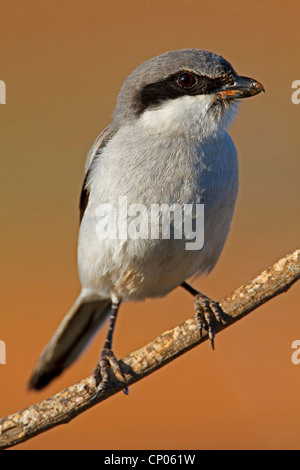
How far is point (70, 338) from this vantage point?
11.6ft

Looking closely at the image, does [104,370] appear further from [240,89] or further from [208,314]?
[240,89]

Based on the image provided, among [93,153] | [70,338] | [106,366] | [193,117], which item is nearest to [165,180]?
[193,117]

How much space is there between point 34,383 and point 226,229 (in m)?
1.58

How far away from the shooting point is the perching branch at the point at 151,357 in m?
2.29

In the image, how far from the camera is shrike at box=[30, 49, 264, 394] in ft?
8.71

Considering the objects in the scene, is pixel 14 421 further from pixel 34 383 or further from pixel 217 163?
pixel 217 163

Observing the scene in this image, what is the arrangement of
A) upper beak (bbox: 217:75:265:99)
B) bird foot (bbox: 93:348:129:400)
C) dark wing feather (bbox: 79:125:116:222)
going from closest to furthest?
bird foot (bbox: 93:348:129:400) → upper beak (bbox: 217:75:265:99) → dark wing feather (bbox: 79:125:116:222)

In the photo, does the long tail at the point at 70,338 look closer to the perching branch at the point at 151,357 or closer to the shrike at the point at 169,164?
the shrike at the point at 169,164

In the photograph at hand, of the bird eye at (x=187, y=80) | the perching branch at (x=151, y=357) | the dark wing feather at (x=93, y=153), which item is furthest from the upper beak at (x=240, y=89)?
the perching branch at (x=151, y=357)

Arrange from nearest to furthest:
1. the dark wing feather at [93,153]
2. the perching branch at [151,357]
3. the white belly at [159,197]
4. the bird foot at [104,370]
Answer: the perching branch at [151,357] → the bird foot at [104,370] → the white belly at [159,197] → the dark wing feather at [93,153]

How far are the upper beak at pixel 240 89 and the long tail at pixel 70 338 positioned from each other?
1548mm

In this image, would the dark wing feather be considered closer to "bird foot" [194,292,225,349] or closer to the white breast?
the white breast

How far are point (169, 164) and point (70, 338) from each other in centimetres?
145

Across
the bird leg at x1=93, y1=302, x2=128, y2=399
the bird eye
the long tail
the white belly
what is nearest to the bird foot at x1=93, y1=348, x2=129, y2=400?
the bird leg at x1=93, y1=302, x2=128, y2=399
